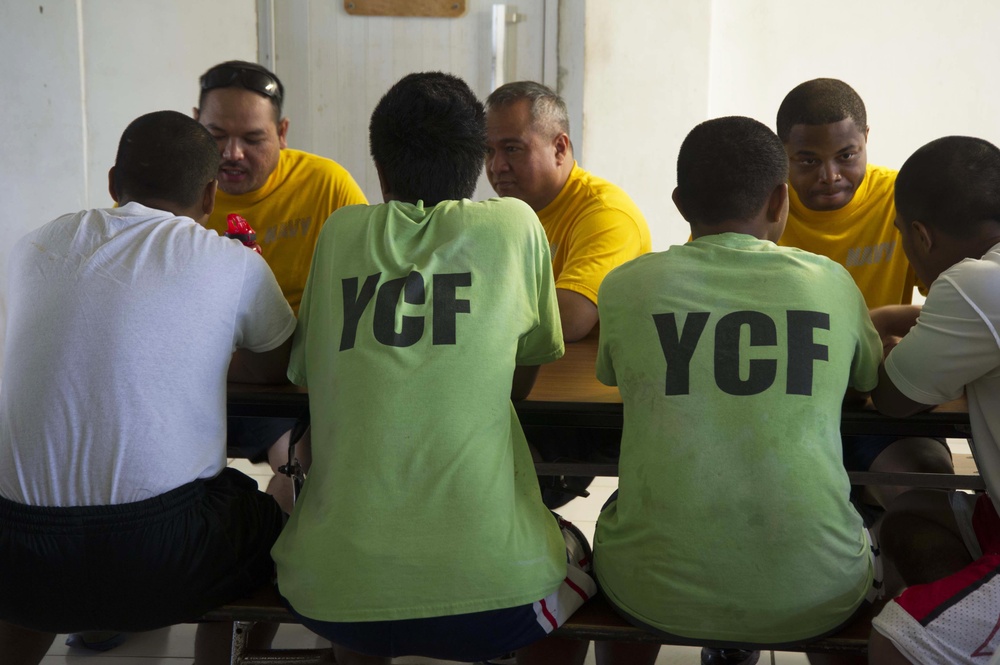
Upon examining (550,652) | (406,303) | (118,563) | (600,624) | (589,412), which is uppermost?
(406,303)

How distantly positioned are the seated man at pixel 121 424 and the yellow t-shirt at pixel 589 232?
3.25 feet

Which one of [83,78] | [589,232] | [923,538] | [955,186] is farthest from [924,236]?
Answer: [83,78]

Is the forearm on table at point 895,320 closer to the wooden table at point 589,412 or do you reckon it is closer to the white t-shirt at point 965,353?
the wooden table at point 589,412

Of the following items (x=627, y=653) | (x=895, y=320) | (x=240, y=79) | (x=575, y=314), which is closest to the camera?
(x=627, y=653)

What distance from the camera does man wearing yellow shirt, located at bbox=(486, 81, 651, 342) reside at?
252 cm

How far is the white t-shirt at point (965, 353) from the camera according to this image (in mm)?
1367

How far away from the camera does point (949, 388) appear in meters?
1.43

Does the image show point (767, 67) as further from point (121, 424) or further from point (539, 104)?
point (121, 424)

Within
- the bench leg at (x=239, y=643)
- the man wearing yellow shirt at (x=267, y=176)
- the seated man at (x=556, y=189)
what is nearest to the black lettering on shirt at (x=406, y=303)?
the bench leg at (x=239, y=643)

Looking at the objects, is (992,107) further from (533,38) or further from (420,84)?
(420,84)

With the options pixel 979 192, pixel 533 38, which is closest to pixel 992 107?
pixel 533 38

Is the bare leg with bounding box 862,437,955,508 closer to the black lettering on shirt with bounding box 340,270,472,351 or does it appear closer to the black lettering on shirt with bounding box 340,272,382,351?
the black lettering on shirt with bounding box 340,270,472,351

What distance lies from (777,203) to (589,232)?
0.95 meters

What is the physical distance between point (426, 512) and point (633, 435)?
13.1 inches
